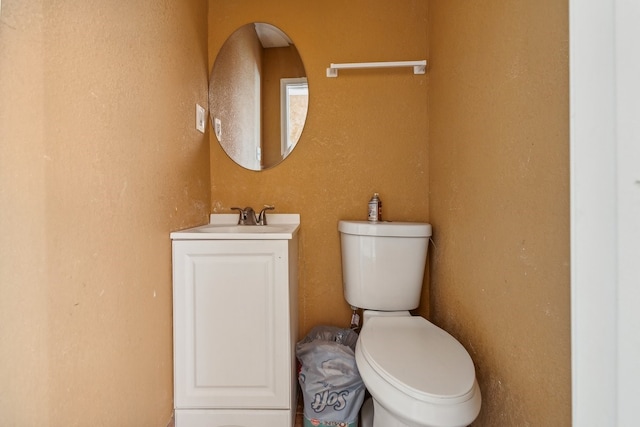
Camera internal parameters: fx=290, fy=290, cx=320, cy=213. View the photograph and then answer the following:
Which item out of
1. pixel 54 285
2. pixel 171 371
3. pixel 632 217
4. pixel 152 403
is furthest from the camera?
pixel 171 371

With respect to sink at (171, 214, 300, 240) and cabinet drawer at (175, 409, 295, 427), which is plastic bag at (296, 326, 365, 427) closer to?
cabinet drawer at (175, 409, 295, 427)

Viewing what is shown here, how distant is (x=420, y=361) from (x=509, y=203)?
0.51 m

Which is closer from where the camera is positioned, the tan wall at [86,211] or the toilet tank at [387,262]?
the tan wall at [86,211]

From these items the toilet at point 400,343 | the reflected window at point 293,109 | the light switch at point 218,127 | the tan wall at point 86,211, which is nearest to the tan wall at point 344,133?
the reflected window at point 293,109

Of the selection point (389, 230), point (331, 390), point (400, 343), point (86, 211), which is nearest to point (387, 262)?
point (389, 230)

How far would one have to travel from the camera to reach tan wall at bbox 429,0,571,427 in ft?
2.06

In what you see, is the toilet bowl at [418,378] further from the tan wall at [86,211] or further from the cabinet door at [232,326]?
the tan wall at [86,211]

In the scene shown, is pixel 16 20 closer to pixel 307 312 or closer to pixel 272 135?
pixel 272 135

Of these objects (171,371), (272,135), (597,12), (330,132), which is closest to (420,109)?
(330,132)

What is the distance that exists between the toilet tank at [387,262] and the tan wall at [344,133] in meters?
0.23

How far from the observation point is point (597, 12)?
1.65 ft

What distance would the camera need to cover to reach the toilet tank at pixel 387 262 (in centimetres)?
125

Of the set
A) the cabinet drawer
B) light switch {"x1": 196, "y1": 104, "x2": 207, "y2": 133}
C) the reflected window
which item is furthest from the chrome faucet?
the cabinet drawer

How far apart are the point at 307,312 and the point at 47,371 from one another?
3.47ft
